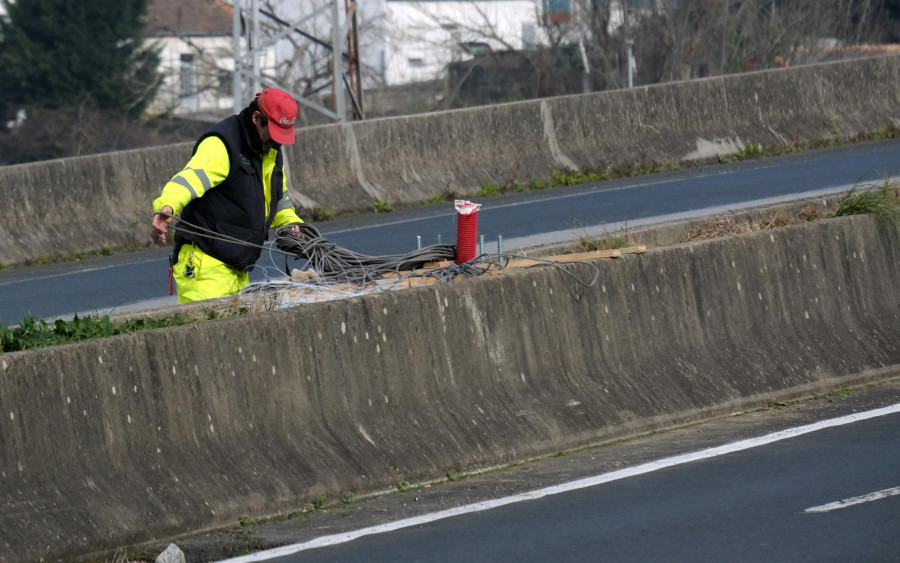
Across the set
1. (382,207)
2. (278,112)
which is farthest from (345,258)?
(382,207)

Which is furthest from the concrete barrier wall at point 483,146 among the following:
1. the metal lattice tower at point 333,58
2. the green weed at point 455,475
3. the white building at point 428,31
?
the white building at point 428,31

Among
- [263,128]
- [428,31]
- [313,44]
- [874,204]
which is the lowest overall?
[874,204]

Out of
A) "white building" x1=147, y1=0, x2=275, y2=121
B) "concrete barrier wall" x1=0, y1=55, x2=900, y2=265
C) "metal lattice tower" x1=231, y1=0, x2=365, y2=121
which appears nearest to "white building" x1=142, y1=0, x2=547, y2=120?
"white building" x1=147, y1=0, x2=275, y2=121

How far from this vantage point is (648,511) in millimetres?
5695

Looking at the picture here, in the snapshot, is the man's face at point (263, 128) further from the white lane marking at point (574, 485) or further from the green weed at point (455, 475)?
the white lane marking at point (574, 485)

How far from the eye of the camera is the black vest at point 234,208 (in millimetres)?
7008

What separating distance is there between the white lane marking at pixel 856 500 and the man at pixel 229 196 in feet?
10.5

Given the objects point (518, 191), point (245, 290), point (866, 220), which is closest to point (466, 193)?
point (518, 191)

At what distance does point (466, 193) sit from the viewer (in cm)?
1580

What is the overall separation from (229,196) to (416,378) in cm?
148

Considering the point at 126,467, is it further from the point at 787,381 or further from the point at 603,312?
the point at 787,381

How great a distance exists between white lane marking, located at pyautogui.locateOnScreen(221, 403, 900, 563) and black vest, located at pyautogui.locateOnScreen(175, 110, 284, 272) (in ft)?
6.97

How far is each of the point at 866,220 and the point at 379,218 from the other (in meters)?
7.26

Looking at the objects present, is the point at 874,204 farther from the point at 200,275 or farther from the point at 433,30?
the point at 433,30
